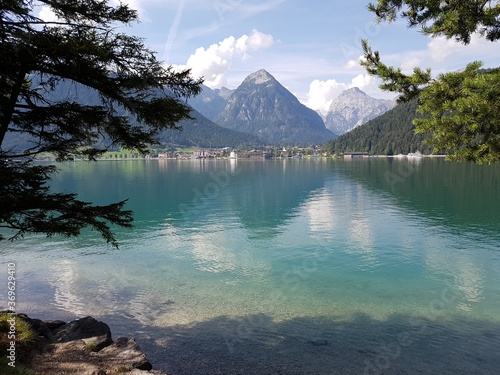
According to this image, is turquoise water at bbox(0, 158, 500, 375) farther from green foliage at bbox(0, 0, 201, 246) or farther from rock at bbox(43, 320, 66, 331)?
green foliage at bbox(0, 0, 201, 246)

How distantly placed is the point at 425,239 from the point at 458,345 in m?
25.8

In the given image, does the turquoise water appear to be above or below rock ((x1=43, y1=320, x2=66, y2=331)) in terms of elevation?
below

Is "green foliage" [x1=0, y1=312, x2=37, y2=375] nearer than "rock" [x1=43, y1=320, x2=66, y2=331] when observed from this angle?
Yes

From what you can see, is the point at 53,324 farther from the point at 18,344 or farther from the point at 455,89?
the point at 455,89

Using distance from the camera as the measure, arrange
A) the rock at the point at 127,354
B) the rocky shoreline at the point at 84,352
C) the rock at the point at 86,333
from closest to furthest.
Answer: the rocky shoreline at the point at 84,352 → the rock at the point at 127,354 → the rock at the point at 86,333

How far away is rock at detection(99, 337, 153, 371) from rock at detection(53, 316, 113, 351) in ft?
2.04

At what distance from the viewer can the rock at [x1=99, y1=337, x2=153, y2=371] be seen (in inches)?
525

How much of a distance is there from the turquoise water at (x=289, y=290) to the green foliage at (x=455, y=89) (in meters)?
10.6

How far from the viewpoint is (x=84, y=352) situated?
534 inches

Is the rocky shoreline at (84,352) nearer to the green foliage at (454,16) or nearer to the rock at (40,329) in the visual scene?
the rock at (40,329)

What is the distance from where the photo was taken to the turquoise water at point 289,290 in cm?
1683

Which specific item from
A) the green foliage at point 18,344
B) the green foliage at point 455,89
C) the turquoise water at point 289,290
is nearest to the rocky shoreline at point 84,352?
the green foliage at point 18,344

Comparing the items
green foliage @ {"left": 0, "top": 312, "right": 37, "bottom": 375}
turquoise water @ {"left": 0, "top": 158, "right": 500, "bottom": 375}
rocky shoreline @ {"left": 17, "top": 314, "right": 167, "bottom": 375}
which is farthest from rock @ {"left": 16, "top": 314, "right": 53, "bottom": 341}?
turquoise water @ {"left": 0, "top": 158, "right": 500, "bottom": 375}

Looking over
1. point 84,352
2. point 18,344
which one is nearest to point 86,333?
point 84,352
